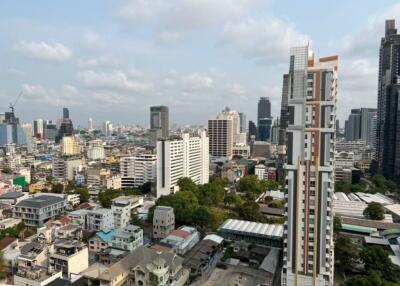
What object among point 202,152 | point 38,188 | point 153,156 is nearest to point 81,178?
point 38,188

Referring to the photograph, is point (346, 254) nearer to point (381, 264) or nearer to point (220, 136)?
point (381, 264)

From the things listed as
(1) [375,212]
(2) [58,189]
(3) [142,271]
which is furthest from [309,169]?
(2) [58,189]

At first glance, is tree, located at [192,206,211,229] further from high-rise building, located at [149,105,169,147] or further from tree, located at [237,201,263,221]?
high-rise building, located at [149,105,169,147]

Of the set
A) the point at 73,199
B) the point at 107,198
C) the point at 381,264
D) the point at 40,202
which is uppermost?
the point at 40,202

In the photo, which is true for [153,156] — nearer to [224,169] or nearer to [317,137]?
[224,169]

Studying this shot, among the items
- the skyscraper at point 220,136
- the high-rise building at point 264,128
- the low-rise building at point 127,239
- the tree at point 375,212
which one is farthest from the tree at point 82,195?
the high-rise building at point 264,128

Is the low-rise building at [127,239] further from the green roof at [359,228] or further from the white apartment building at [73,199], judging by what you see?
the green roof at [359,228]
